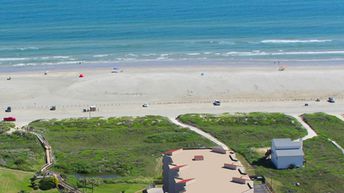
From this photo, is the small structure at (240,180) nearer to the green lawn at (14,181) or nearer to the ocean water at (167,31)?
the green lawn at (14,181)

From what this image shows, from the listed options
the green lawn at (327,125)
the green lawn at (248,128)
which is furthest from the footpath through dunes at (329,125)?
the green lawn at (248,128)

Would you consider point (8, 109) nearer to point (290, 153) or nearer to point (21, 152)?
point (21, 152)

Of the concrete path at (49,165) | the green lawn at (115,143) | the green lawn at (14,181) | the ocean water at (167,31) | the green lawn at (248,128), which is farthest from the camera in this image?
the ocean water at (167,31)

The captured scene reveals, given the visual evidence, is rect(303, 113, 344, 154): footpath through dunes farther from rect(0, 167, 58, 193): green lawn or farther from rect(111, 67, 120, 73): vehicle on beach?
rect(111, 67, 120, 73): vehicle on beach

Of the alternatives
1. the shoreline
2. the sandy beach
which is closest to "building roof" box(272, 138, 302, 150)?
the sandy beach

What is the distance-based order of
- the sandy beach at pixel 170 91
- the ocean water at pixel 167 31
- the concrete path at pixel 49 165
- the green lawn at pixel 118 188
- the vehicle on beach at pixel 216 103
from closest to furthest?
the concrete path at pixel 49 165 → the green lawn at pixel 118 188 → the sandy beach at pixel 170 91 → the vehicle on beach at pixel 216 103 → the ocean water at pixel 167 31

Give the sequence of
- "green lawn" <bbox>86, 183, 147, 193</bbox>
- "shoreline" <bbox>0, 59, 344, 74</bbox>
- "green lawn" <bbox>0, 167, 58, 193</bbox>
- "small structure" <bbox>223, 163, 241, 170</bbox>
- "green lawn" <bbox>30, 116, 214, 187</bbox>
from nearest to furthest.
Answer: "small structure" <bbox>223, 163, 241, 170</bbox>, "green lawn" <bbox>0, 167, 58, 193</bbox>, "green lawn" <bbox>86, 183, 147, 193</bbox>, "green lawn" <bbox>30, 116, 214, 187</bbox>, "shoreline" <bbox>0, 59, 344, 74</bbox>

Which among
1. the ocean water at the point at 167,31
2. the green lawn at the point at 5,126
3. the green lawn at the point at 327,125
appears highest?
the ocean water at the point at 167,31
